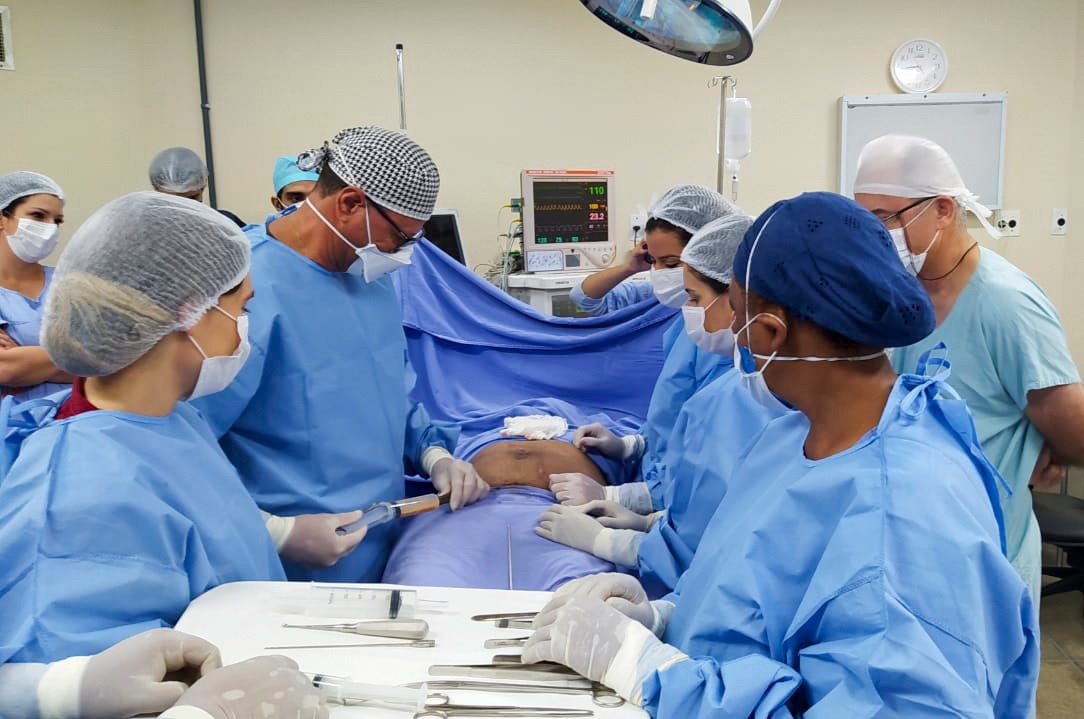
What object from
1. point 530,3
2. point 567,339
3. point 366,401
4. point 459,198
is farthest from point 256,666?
point 530,3

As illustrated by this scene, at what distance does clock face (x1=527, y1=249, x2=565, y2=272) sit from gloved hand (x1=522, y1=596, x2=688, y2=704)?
259cm

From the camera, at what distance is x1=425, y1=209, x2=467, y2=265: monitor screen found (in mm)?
3670

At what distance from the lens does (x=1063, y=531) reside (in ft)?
8.13

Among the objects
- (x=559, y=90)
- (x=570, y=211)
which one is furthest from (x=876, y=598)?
(x=559, y=90)

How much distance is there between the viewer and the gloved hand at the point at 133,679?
0.77m

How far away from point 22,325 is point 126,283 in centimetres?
172

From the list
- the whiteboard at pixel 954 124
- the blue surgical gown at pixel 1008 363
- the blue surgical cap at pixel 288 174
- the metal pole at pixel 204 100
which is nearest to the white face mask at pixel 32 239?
the blue surgical cap at pixel 288 174

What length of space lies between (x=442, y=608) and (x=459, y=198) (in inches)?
131

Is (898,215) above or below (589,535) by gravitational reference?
above

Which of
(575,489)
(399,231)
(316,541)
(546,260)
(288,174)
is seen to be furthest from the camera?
(546,260)

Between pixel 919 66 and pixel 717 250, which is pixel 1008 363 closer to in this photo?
pixel 717 250

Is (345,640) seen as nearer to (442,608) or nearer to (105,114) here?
(442,608)

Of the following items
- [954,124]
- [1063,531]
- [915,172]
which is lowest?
[1063,531]

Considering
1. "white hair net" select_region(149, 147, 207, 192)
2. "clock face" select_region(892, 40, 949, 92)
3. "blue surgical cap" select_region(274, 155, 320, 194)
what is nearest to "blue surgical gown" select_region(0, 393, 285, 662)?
"blue surgical cap" select_region(274, 155, 320, 194)
